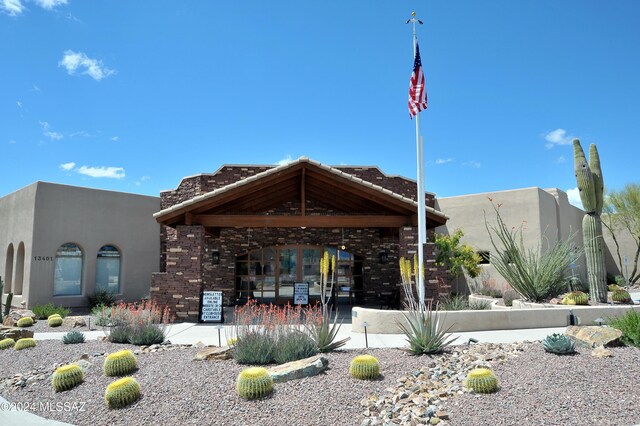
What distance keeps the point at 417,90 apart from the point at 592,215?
7.44 m

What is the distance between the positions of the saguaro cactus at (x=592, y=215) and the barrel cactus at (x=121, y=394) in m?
12.5

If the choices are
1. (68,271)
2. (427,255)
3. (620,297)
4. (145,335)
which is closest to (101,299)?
(68,271)

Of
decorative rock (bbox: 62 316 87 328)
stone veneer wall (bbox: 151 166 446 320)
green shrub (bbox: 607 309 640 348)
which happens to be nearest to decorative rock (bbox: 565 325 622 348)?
green shrub (bbox: 607 309 640 348)

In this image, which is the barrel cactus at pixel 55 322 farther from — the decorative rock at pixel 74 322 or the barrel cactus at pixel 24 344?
the barrel cactus at pixel 24 344

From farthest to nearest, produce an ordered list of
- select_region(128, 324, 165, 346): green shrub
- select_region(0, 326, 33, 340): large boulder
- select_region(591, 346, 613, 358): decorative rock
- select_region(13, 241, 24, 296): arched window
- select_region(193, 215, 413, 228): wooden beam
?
select_region(13, 241, 24, 296): arched window, select_region(193, 215, 413, 228): wooden beam, select_region(0, 326, 33, 340): large boulder, select_region(128, 324, 165, 346): green shrub, select_region(591, 346, 613, 358): decorative rock

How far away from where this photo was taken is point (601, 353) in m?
6.79

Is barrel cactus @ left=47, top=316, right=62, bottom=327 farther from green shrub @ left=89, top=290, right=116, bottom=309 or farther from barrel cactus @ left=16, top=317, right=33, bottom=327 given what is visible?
green shrub @ left=89, top=290, right=116, bottom=309

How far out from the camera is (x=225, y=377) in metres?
6.45

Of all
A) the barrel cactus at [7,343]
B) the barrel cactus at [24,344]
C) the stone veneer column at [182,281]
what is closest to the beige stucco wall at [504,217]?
the stone veneer column at [182,281]

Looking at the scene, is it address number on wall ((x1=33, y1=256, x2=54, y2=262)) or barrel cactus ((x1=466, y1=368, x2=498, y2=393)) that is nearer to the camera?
barrel cactus ((x1=466, y1=368, x2=498, y2=393))

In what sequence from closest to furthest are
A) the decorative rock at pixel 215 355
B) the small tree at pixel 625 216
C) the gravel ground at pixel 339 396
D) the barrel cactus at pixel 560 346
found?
the gravel ground at pixel 339 396, the barrel cactus at pixel 560 346, the decorative rock at pixel 215 355, the small tree at pixel 625 216

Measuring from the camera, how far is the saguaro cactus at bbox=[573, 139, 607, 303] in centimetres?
1271

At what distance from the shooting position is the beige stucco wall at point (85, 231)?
16.4 m

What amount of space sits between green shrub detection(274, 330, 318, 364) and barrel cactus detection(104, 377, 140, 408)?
2215mm
